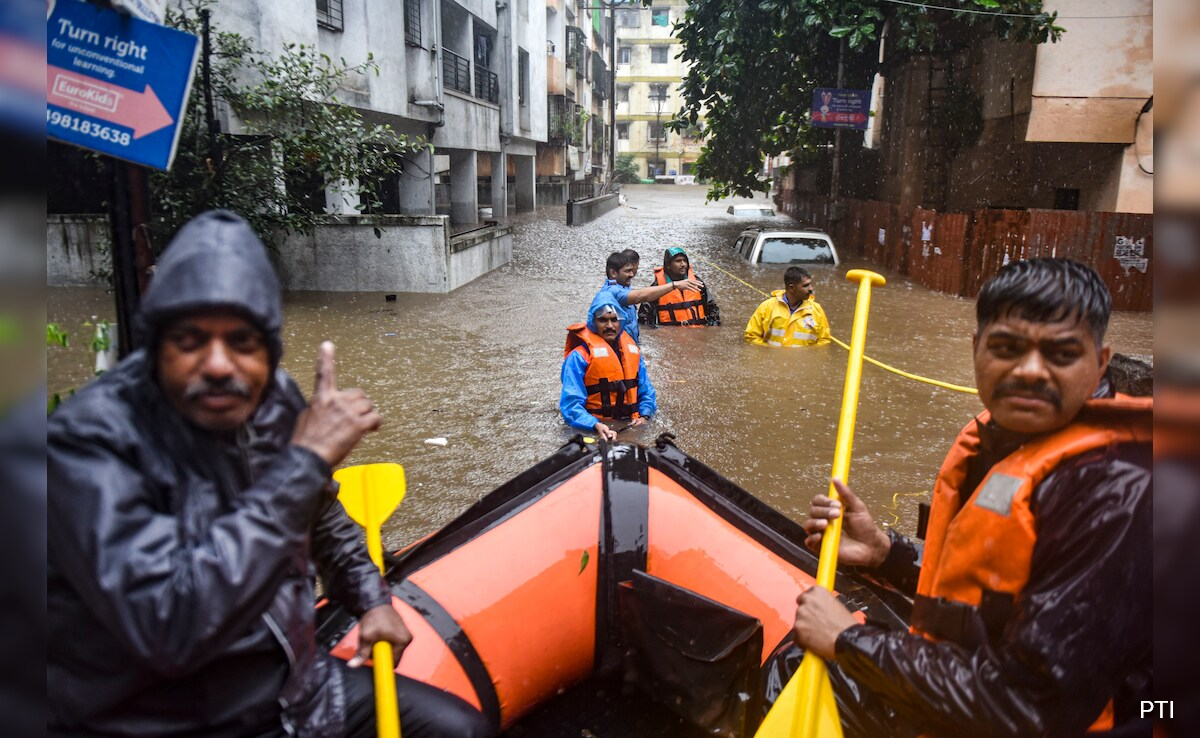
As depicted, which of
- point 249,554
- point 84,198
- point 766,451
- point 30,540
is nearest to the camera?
point 30,540

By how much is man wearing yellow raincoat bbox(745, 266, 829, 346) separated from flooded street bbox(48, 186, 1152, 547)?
0.16 m

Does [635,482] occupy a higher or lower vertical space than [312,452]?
lower

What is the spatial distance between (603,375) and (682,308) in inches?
160

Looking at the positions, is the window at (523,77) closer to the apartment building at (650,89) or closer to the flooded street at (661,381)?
the flooded street at (661,381)

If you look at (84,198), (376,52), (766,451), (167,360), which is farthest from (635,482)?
(376,52)

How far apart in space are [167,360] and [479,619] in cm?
133

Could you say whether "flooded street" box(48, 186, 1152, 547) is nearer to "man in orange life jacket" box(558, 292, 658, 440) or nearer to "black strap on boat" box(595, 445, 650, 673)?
"man in orange life jacket" box(558, 292, 658, 440)

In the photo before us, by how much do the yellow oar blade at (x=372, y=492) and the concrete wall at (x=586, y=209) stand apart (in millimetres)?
22454

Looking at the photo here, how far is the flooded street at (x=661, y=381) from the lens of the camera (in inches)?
211

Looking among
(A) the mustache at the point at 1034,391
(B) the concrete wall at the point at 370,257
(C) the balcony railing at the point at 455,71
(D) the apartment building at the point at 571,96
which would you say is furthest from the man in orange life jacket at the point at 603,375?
(D) the apartment building at the point at 571,96

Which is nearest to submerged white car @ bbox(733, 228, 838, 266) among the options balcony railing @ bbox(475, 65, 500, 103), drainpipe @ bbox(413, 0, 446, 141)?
drainpipe @ bbox(413, 0, 446, 141)

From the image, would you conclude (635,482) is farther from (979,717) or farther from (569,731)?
(979,717)

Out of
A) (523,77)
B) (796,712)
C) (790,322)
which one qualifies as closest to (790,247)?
(790,322)

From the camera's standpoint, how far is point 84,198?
1066 cm
